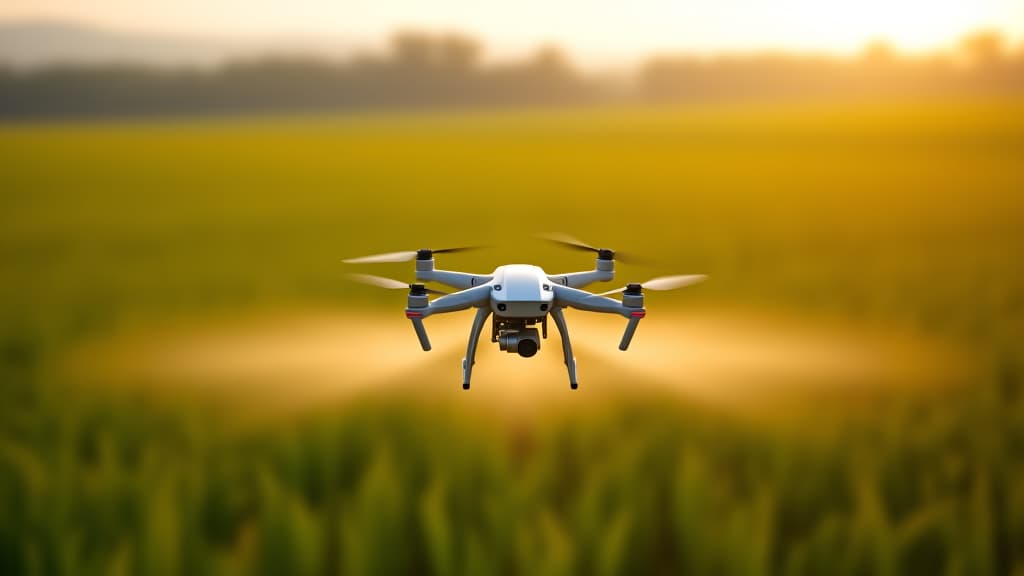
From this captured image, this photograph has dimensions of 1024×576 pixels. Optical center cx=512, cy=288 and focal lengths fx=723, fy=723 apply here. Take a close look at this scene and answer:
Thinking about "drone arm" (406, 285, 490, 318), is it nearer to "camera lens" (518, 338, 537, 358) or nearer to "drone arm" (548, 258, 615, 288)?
"camera lens" (518, 338, 537, 358)

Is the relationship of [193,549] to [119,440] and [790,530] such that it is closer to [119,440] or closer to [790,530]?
[119,440]

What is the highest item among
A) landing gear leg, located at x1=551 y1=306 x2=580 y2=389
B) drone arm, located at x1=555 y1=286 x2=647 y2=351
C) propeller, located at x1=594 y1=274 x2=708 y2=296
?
propeller, located at x1=594 y1=274 x2=708 y2=296

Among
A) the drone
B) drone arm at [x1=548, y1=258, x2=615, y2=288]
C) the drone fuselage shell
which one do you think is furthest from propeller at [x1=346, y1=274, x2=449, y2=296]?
drone arm at [x1=548, y1=258, x2=615, y2=288]

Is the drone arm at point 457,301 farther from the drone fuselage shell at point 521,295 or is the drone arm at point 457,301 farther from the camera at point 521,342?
the camera at point 521,342

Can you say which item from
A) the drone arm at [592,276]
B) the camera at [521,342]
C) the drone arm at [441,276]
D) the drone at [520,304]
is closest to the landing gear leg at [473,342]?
the drone at [520,304]

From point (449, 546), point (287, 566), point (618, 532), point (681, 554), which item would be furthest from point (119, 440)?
point (681, 554)

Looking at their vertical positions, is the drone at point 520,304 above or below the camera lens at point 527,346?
above

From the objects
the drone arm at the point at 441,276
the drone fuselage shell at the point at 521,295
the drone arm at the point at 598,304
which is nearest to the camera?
the drone fuselage shell at the point at 521,295

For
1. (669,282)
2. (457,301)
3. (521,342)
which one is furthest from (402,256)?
(669,282)
